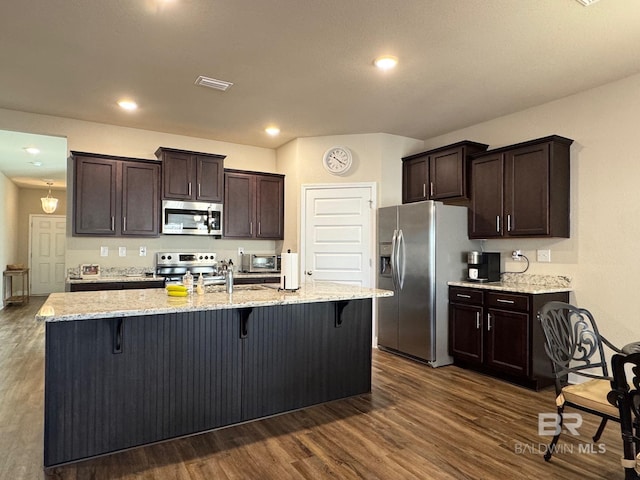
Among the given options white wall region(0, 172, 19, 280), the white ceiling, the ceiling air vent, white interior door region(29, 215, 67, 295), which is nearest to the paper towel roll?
the white ceiling

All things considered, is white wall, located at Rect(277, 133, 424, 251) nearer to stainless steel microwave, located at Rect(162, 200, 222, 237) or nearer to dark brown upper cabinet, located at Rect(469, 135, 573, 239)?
stainless steel microwave, located at Rect(162, 200, 222, 237)

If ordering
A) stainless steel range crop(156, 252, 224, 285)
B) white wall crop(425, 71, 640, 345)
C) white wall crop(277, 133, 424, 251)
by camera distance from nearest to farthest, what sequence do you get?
white wall crop(425, 71, 640, 345) < stainless steel range crop(156, 252, 224, 285) < white wall crop(277, 133, 424, 251)

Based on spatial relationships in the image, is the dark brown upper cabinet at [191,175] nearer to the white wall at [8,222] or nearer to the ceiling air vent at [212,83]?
the ceiling air vent at [212,83]

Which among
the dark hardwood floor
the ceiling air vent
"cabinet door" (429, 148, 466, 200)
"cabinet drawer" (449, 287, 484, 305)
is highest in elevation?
the ceiling air vent

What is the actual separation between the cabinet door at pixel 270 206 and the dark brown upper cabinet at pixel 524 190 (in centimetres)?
263

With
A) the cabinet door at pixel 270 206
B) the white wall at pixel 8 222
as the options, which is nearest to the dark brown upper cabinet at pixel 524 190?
the cabinet door at pixel 270 206

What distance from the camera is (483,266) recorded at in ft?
14.2

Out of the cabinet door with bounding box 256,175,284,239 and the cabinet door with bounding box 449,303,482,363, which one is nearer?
the cabinet door with bounding box 449,303,482,363

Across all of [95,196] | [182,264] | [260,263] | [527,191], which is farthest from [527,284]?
[95,196]

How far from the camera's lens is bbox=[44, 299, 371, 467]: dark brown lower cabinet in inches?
91.2

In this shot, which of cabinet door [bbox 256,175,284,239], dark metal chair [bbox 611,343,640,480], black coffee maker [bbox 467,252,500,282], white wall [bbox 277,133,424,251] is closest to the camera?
dark metal chair [bbox 611,343,640,480]

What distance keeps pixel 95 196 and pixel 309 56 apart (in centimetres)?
304

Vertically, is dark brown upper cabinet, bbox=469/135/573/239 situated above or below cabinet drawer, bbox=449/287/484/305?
above

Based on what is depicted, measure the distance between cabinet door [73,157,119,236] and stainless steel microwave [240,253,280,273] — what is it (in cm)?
168
